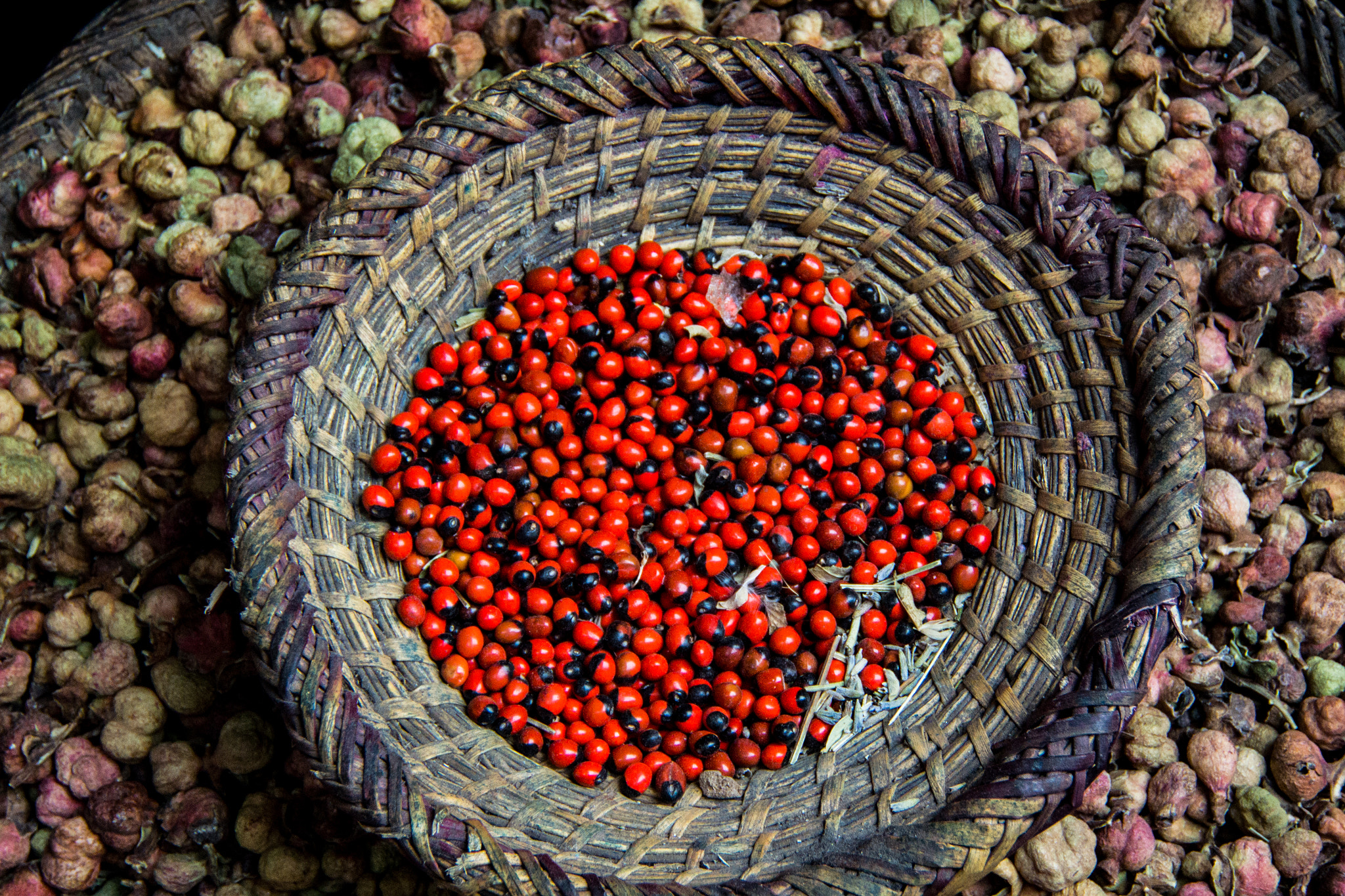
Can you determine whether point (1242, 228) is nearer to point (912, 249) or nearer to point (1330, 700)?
point (912, 249)

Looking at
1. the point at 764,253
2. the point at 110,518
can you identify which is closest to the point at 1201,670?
the point at 764,253

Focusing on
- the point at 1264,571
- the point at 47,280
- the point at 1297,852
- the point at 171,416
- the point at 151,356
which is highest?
the point at 47,280

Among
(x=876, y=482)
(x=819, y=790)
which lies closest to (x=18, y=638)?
(x=819, y=790)

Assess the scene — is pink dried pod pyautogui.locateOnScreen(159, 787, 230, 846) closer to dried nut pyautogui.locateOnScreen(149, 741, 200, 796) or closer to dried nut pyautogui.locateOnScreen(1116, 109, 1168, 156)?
dried nut pyautogui.locateOnScreen(149, 741, 200, 796)

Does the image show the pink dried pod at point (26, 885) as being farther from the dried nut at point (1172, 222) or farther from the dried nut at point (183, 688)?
the dried nut at point (1172, 222)

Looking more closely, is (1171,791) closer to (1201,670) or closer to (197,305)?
(1201,670)
